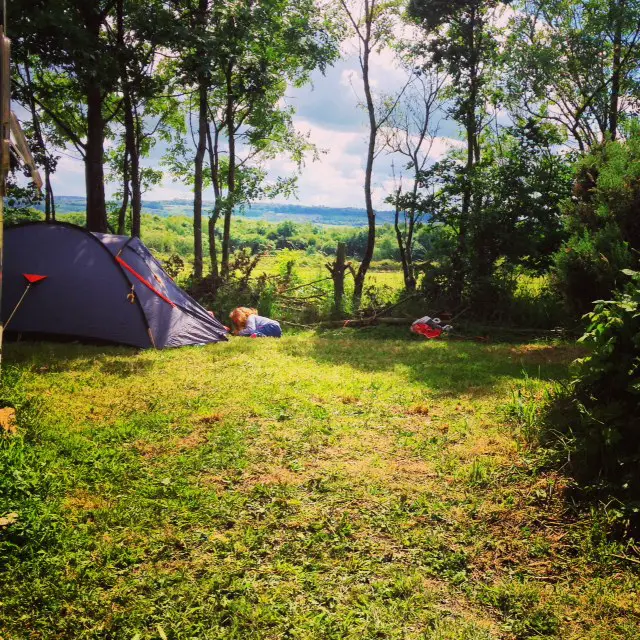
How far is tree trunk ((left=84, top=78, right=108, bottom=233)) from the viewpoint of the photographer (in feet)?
39.3

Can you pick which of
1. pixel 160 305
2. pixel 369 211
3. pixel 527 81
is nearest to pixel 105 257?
pixel 160 305

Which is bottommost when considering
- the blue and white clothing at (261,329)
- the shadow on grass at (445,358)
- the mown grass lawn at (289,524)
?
the mown grass lawn at (289,524)

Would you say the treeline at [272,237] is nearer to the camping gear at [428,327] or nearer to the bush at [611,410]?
→ the camping gear at [428,327]

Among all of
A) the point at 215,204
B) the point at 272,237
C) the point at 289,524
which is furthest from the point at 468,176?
the point at 272,237

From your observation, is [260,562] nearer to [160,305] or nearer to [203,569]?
[203,569]

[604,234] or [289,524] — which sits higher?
[604,234]

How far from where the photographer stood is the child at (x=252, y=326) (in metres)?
10.6

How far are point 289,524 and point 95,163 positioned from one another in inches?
443

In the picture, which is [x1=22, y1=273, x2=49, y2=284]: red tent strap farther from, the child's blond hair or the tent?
the child's blond hair

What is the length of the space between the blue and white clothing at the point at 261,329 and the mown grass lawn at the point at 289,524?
441cm

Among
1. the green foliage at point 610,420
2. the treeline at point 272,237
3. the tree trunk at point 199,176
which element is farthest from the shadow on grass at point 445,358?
the treeline at point 272,237

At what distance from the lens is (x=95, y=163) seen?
12195 mm

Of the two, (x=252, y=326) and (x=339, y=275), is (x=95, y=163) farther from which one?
(x=339, y=275)

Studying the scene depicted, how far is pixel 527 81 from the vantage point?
1504 cm
